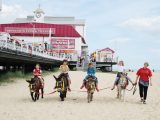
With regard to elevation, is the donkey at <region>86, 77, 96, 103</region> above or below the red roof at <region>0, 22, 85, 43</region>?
below

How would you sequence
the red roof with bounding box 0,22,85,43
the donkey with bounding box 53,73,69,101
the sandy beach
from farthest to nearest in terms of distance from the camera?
the red roof with bounding box 0,22,85,43
the donkey with bounding box 53,73,69,101
the sandy beach

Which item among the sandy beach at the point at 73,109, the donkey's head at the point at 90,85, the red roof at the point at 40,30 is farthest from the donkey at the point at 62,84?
the red roof at the point at 40,30

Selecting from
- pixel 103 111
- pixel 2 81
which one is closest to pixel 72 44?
pixel 2 81

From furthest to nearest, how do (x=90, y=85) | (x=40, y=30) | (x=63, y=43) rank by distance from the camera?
(x=40, y=30)
(x=63, y=43)
(x=90, y=85)

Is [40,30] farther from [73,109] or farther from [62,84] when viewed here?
[73,109]

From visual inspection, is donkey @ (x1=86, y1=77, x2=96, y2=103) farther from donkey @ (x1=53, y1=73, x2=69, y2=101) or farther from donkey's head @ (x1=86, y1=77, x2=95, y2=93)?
donkey @ (x1=53, y1=73, x2=69, y2=101)

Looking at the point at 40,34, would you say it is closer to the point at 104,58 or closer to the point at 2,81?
the point at 104,58

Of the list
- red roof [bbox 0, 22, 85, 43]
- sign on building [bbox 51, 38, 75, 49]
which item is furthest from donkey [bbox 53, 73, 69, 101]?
red roof [bbox 0, 22, 85, 43]

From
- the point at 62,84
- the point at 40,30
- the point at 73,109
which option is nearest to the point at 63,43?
the point at 40,30

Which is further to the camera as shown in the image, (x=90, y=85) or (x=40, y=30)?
(x=40, y=30)

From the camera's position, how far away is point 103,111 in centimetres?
1539

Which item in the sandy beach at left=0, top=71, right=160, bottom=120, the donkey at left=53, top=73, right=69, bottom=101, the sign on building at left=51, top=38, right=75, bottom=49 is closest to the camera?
the sandy beach at left=0, top=71, right=160, bottom=120

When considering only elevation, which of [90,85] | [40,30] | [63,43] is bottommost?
[90,85]

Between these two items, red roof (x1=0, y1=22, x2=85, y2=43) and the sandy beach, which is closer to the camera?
the sandy beach
